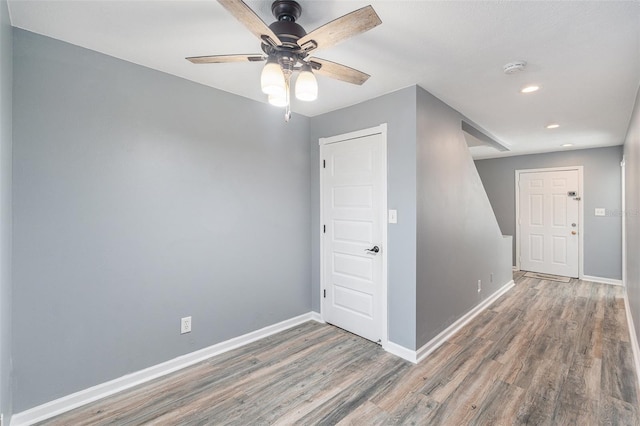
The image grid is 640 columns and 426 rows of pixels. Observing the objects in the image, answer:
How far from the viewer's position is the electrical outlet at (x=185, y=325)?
96.8 inches

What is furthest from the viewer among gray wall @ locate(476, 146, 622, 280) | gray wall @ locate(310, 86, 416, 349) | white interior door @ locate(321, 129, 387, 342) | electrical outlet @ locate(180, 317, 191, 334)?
gray wall @ locate(476, 146, 622, 280)

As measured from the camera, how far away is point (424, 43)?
1875 mm

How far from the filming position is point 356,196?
119 inches

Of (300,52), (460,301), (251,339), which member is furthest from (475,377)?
(300,52)

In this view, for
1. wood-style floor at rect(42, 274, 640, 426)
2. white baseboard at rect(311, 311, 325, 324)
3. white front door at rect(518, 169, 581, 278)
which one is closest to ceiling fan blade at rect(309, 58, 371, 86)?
wood-style floor at rect(42, 274, 640, 426)

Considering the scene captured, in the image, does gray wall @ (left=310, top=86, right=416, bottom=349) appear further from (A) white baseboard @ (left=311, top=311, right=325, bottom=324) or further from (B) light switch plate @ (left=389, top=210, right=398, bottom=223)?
(A) white baseboard @ (left=311, top=311, right=325, bottom=324)

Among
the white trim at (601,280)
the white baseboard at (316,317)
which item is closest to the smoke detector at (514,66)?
the white baseboard at (316,317)

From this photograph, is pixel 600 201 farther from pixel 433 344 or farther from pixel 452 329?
pixel 433 344

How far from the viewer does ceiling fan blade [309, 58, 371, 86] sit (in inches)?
62.9

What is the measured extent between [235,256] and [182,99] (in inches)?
56.5

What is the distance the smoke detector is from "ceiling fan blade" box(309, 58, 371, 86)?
47.2 inches

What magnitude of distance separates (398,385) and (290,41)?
240cm

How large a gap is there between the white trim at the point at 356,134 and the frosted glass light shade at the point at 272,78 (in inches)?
59.8

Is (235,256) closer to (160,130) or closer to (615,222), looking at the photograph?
(160,130)
